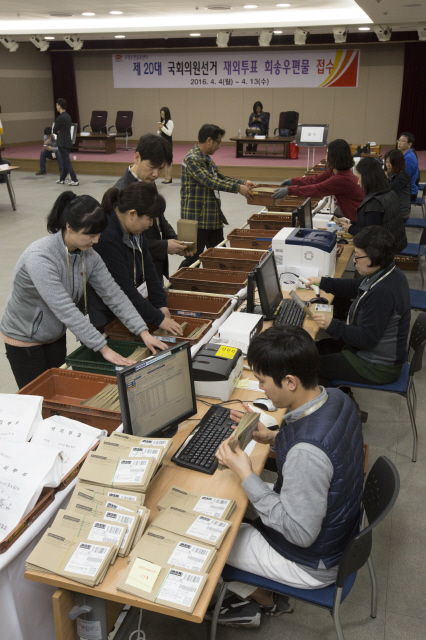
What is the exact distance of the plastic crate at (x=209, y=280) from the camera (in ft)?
11.8

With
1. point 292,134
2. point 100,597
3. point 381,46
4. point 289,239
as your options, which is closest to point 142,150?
point 289,239

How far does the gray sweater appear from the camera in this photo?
232 centimetres

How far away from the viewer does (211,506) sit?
5.65ft

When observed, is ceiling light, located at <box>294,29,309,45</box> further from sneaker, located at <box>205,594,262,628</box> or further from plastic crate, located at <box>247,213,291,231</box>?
sneaker, located at <box>205,594,262,628</box>

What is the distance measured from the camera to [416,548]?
8.37 ft

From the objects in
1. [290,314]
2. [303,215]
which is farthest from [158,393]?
[303,215]

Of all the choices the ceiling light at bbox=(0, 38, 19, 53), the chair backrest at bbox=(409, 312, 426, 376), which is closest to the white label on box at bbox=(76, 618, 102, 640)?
the chair backrest at bbox=(409, 312, 426, 376)

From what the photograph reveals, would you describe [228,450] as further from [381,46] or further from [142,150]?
Answer: [381,46]

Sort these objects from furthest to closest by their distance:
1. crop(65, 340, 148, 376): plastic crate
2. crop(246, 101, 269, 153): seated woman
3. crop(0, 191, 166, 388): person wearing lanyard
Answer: crop(246, 101, 269, 153): seated woman < crop(65, 340, 148, 376): plastic crate < crop(0, 191, 166, 388): person wearing lanyard

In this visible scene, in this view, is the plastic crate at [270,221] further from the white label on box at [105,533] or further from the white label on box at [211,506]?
the white label on box at [105,533]

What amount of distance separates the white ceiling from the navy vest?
6.89m

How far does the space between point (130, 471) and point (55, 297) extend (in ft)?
3.08

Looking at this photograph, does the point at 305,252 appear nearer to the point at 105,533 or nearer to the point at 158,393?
the point at 158,393

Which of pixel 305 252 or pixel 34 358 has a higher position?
pixel 305 252
